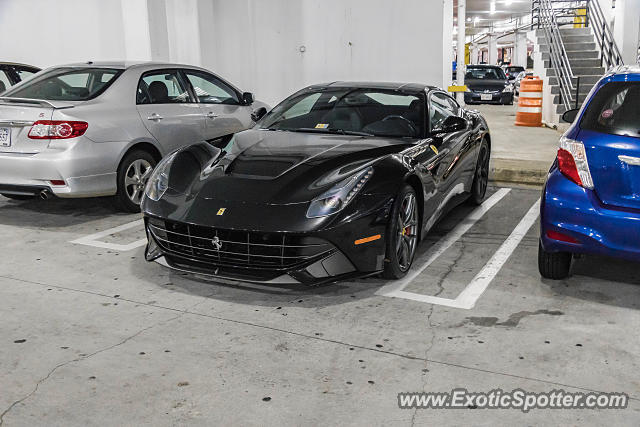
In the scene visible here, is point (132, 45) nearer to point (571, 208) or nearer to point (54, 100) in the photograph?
point (54, 100)

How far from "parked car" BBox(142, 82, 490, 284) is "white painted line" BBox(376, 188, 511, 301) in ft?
0.31

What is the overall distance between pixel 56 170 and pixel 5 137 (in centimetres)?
60

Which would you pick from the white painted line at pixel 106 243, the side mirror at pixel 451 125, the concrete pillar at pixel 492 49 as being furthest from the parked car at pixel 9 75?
the concrete pillar at pixel 492 49

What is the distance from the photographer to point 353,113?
5305 millimetres

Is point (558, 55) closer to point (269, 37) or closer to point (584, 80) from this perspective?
point (584, 80)

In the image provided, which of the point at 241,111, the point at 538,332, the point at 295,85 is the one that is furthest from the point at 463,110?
the point at 295,85

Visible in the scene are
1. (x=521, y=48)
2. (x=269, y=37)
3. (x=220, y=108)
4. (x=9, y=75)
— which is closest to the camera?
(x=220, y=108)

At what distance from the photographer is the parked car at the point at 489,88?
22.2 metres

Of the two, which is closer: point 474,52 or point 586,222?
point 586,222

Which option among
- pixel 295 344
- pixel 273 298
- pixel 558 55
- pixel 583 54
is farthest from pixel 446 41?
pixel 295 344

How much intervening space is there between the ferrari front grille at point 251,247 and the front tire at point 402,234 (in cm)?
50

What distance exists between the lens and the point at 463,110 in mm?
6676

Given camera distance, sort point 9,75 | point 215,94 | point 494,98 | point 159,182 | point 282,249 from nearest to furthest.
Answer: point 282,249 → point 159,182 → point 215,94 → point 9,75 → point 494,98

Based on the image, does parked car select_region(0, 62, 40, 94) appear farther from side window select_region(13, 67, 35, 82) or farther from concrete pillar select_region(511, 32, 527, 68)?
concrete pillar select_region(511, 32, 527, 68)
